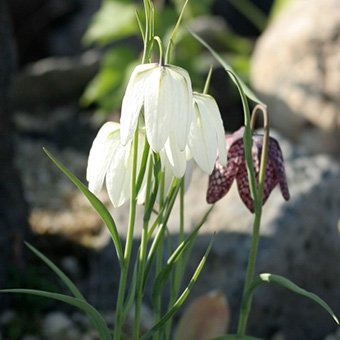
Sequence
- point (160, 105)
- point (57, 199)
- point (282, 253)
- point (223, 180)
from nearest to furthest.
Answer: point (160, 105) → point (223, 180) → point (282, 253) → point (57, 199)

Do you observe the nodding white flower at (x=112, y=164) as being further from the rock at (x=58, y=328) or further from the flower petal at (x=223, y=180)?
the rock at (x=58, y=328)

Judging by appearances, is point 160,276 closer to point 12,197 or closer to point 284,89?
point 12,197

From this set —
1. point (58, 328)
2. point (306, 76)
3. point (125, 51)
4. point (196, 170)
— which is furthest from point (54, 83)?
point (58, 328)

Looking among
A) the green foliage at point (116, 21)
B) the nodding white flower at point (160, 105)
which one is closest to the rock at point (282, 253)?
the nodding white flower at point (160, 105)

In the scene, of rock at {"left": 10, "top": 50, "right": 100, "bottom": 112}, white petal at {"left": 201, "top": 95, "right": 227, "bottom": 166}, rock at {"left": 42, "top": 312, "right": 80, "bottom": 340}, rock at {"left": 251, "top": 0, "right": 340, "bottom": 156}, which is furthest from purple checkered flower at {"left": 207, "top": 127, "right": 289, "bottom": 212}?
rock at {"left": 10, "top": 50, "right": 100, "bottom": 112}

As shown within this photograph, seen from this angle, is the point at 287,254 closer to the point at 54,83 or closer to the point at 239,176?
the point at 239,176

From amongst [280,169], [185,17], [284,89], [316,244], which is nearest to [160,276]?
[280,169]
